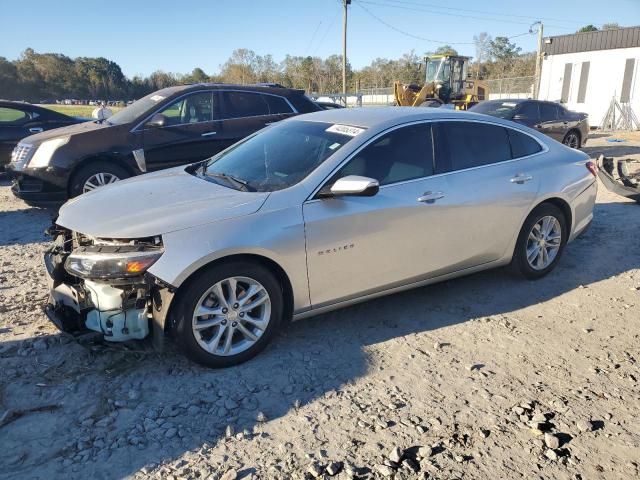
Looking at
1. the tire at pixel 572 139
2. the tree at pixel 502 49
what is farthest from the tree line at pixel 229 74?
the tire at pixel 572 139

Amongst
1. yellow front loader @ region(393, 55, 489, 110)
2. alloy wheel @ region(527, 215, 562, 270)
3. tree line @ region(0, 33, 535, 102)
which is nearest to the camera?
alloy wheel @ region(527, 215, 562, 270)

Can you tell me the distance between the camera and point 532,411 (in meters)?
3.06

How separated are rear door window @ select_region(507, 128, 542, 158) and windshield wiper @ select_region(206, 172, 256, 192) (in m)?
2.48

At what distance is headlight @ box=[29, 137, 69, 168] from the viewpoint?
22.4ft

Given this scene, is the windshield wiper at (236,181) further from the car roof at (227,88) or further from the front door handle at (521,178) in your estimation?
the car roof at (227,88)

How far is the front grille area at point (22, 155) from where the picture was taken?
7039 millimetres

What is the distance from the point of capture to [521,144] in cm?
485

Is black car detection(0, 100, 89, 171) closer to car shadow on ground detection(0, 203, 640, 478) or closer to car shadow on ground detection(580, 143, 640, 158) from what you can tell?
car shadow on ground detection(0, 203, 640, 478)

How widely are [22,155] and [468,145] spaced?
19.5 ft

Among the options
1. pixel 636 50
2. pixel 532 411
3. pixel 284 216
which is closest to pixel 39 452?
pixel 284 216

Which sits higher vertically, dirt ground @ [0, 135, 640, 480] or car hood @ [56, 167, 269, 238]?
car hood @ [56, 167, 269, 238]

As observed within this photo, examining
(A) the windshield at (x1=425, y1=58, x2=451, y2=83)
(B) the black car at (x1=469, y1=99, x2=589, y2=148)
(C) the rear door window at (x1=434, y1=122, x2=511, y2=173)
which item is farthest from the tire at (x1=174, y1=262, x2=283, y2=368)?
(A) the windshield at (x1=425, y1=58, x2=451, y2=83)

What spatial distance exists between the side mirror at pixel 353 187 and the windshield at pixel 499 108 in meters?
10.3

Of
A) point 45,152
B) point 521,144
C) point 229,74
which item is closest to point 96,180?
point 45,152
